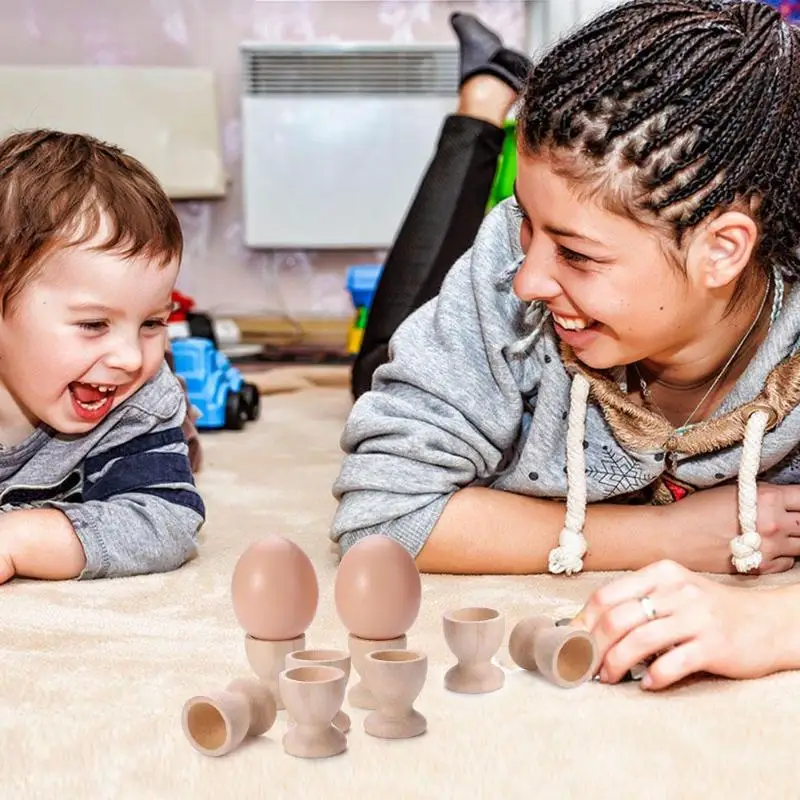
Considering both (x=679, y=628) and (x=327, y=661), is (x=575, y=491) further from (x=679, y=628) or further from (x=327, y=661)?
(x=327, y=661)

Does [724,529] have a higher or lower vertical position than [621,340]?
lower

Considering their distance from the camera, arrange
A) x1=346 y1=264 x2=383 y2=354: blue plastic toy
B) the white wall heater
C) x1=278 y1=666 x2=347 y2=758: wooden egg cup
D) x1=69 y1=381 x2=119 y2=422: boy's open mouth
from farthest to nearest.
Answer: the white wall heater
x1=346 y1=264 x2=383 y2=354: blue plastic toy
x1=69 y1=381 x2=119 y2=422: boy's open mouth
x1=278 y1=666 x2=347 y2=758: wooden egg cup

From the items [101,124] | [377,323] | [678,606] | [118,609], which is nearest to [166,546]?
[118,609]

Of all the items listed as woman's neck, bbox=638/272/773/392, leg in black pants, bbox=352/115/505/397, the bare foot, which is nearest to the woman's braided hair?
woman's neck, bbox=638/272/773/392

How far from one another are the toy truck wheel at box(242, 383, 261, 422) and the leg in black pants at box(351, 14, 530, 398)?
384mm

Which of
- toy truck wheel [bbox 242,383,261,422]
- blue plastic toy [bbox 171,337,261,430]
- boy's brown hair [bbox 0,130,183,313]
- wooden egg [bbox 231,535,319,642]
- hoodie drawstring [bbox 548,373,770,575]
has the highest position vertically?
boy's brown hair [bbox 0,130,183,313]

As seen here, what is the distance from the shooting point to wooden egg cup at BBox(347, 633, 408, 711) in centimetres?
71

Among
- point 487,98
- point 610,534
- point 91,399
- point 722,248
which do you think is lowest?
point 610,534

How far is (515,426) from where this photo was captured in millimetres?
1113

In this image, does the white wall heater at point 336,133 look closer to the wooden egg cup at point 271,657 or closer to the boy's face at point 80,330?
the boy's face at point 80,330

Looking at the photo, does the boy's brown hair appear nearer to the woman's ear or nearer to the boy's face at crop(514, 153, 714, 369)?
the boy's face at crop(514, 153, 714, 369)

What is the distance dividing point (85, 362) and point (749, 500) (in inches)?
24.0

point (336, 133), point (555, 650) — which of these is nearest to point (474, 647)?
point (555, 650)

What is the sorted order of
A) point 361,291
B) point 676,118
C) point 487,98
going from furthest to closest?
point 361,291 → point 487,98 → point 676,118
